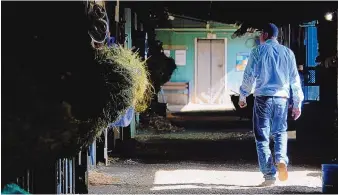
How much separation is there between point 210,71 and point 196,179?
64.5 ft

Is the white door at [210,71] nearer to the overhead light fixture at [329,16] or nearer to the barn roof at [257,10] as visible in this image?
the barn roof at [257,10]

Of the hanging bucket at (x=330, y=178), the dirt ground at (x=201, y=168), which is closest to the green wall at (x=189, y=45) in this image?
the dirt ground at (x=201, y=168)

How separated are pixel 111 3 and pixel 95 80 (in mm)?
4549

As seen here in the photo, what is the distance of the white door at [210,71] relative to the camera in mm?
26703

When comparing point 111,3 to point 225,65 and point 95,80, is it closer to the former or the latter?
point 95,80

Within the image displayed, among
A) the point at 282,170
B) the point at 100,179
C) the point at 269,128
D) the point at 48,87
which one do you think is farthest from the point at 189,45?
the point at 48,87

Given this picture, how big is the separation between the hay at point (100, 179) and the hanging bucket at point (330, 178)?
2.40 metres

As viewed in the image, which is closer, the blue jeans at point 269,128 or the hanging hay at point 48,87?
the hanging hay at point 48,87

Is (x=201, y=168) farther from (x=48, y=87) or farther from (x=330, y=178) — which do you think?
(x=48, y=87)

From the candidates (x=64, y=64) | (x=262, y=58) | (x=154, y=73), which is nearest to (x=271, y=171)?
(x=262, y=58)

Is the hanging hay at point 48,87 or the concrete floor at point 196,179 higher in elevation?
the hanging hay at point 48,87

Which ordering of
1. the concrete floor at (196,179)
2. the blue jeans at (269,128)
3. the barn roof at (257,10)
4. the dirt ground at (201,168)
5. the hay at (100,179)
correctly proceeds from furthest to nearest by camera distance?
the barn roof at (257,10)
the hay at (100,179)
the blue jeans at (269,128)
the dirt ground at (201,168)
the concrete floor at (196,179)

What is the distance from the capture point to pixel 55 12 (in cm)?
443

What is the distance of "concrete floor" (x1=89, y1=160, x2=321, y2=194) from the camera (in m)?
6.55
